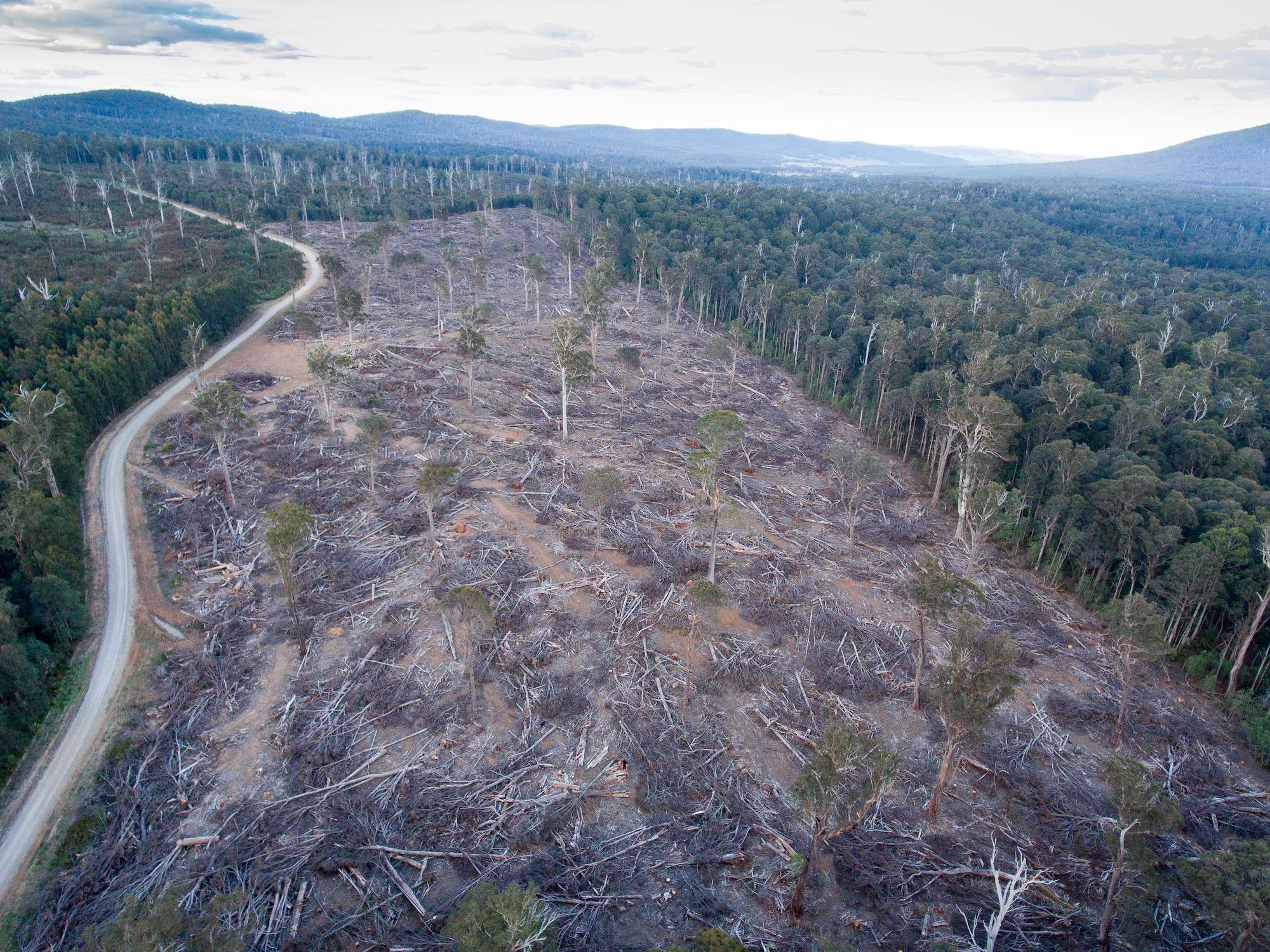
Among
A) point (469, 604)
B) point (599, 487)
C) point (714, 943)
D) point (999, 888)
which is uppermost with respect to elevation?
point (599, 487)

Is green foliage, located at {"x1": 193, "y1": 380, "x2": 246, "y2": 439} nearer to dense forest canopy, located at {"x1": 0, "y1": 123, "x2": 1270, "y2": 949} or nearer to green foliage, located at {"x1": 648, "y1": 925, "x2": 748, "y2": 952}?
dense forest canopy, located at {"x1": 0, "y1": 123, "x2": 1270, "y2": 949}

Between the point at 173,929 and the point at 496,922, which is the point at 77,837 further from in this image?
the point at 496,922

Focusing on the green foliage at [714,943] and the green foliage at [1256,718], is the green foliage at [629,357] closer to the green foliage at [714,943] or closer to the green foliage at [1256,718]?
the green foliage at [1256,718]

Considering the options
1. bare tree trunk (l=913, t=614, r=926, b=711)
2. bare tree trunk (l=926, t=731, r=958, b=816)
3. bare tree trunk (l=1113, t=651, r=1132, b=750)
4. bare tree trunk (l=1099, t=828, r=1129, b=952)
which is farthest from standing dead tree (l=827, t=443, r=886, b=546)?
bare tree trunk (l=1099, t=828, r=1129, b=952)

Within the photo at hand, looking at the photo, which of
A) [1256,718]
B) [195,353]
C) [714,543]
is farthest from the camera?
[195,353]

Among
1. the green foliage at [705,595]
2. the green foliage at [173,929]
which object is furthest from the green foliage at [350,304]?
the green foliage at [173,929]

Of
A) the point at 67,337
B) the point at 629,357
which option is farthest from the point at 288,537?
the point at 67,337
